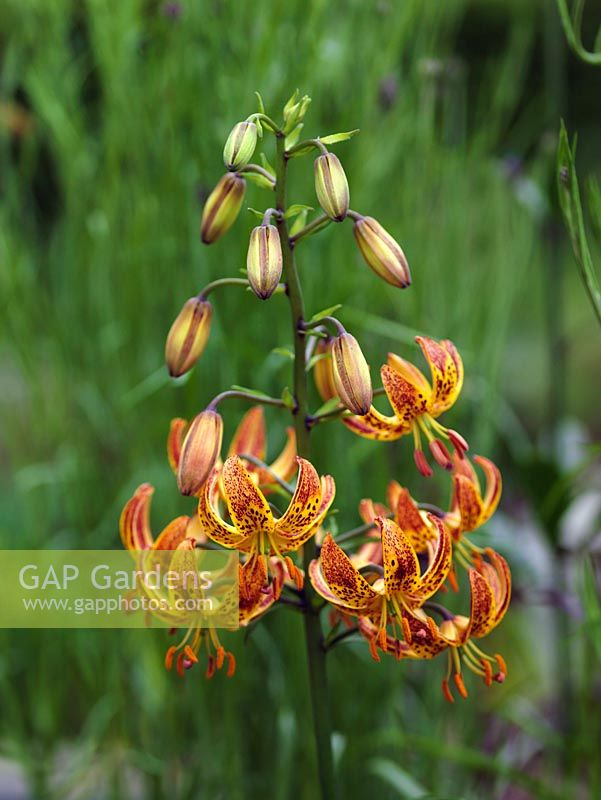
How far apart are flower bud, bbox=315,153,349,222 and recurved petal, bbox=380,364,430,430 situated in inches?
3.9

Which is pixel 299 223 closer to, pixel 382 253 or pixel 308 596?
pixel 382 253

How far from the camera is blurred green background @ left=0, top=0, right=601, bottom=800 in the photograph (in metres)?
1.11

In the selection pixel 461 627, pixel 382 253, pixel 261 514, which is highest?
pixel 382 253

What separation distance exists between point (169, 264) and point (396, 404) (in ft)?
2.13

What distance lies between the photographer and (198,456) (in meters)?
0.60

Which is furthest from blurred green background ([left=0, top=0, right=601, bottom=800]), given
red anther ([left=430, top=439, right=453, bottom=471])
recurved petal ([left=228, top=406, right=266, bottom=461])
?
red anther ([left=430, top=439, right=453, bottom=471])

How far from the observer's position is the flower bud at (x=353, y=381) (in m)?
0.58

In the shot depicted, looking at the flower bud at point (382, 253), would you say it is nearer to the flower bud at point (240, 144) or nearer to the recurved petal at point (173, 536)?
the flower bud at point (240, 144)

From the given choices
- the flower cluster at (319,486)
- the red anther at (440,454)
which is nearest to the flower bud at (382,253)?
the flower cluster at (319,486)

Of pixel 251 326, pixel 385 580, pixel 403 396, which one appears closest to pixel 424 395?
pixel 403 396

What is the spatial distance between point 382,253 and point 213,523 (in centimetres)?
20

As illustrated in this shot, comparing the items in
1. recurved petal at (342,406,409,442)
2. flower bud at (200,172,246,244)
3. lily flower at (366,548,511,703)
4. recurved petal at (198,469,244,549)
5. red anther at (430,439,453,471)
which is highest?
flower bud at (200,172,246,244)

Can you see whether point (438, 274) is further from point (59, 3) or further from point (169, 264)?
point (59, 3)

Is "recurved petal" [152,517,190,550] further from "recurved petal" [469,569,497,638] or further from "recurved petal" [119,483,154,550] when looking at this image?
"recurved petal" [469,569,497,638]
